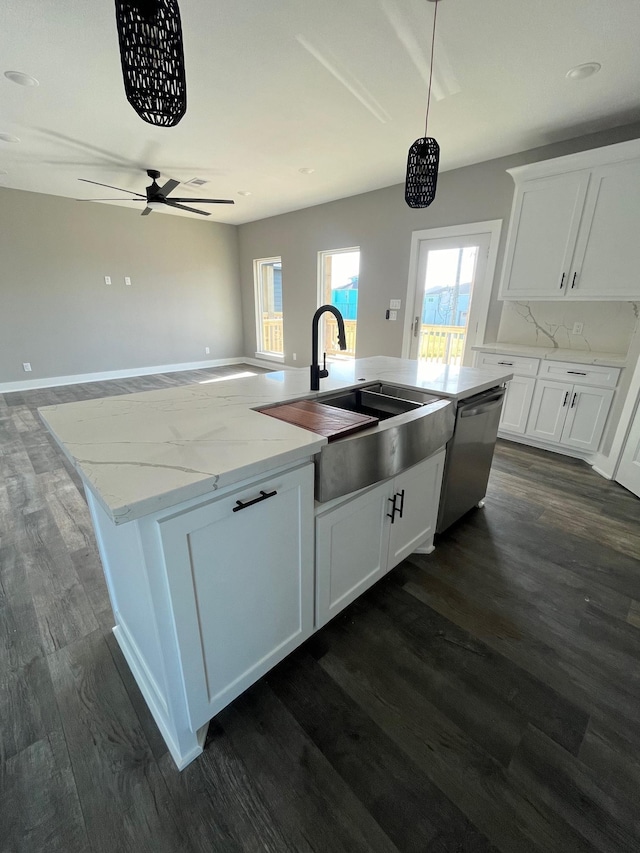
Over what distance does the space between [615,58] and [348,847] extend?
374 centimetres

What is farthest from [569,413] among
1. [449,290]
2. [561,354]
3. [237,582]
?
[237,582]

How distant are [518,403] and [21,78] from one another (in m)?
4.48

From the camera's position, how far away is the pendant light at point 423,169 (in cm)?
178

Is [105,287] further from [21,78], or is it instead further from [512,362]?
[512,362]

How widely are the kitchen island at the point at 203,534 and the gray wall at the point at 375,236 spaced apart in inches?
127

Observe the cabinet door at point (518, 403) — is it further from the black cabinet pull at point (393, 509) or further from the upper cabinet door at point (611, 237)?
the black cabinet pull at point (393, 509)

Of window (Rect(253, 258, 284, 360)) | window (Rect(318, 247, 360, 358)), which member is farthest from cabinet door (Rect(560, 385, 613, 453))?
window (Rect(253, 258, 284, 360))

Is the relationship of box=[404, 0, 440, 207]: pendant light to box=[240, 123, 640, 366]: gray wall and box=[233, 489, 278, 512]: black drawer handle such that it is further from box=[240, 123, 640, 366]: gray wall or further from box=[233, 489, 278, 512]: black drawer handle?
box=[240, 123, 640, 366]: gray wall

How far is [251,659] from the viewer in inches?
44.8

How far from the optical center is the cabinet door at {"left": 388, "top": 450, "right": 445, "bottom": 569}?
5.23 feet

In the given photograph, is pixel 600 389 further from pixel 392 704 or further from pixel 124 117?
pixel 124 117

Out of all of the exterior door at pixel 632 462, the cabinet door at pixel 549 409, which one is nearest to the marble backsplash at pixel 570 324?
the cabinet door at pixel 549 409

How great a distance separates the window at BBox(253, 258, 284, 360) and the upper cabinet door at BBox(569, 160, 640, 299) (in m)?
4.86

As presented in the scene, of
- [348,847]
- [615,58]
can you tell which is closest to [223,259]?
[615,58]
